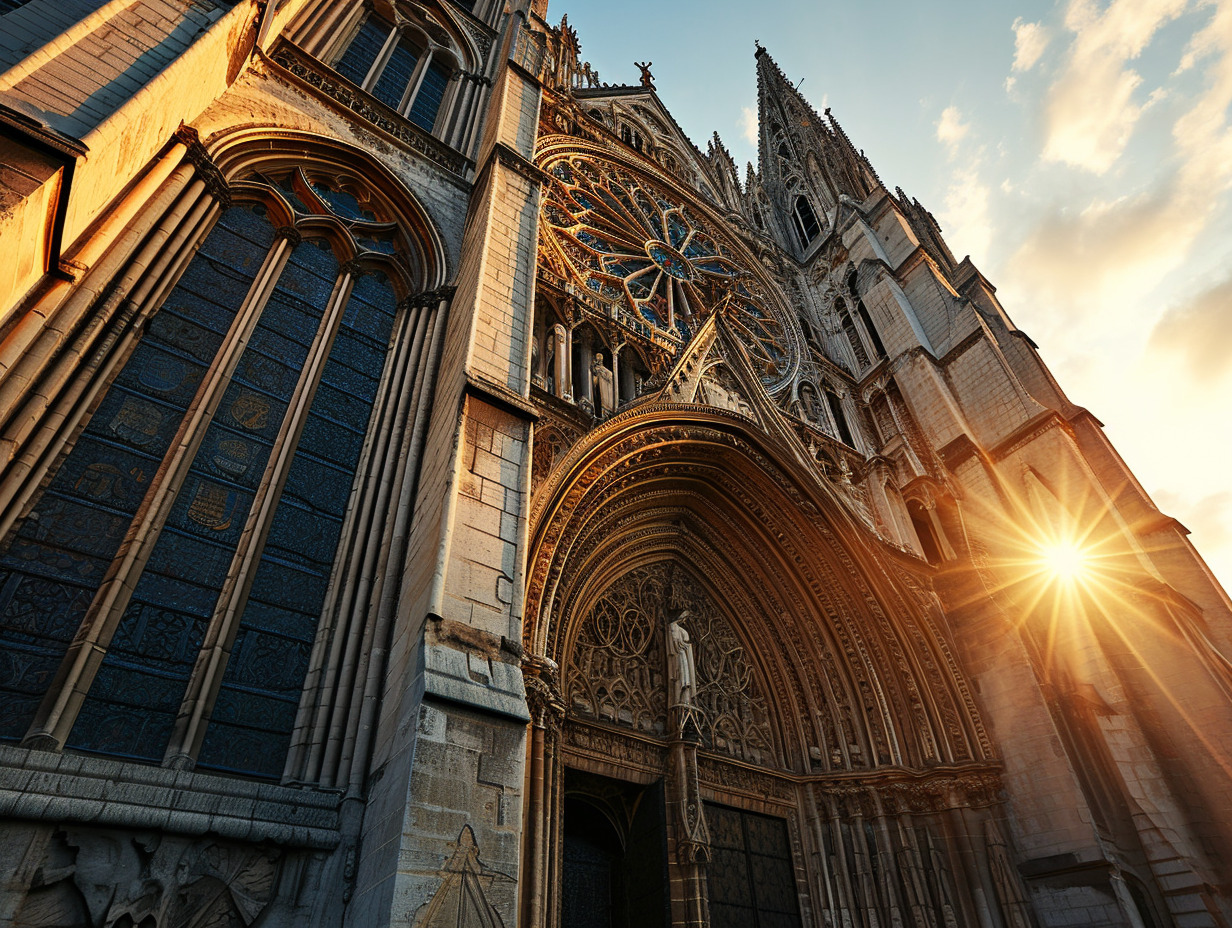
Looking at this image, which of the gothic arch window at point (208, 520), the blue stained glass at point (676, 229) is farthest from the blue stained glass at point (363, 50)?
the blue stained glass at point (676, 229)

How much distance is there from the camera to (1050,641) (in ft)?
30.7

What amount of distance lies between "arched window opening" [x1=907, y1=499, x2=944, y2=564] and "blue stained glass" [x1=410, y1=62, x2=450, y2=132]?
9723 millimetres

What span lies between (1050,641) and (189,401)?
10408 mm

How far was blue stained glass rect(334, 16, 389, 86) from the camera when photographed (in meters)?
9.62

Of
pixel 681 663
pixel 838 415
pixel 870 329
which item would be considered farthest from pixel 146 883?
pixel 870 329

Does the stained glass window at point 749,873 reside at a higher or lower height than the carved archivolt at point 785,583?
lower

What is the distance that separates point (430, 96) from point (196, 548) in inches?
337

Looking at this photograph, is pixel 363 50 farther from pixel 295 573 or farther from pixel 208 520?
pixel 295 573

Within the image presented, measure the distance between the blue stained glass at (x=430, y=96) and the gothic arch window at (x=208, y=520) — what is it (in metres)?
3.90

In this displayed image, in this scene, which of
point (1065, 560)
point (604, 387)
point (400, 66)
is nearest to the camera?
point (604, 387)

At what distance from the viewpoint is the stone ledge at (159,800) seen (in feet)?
10.6

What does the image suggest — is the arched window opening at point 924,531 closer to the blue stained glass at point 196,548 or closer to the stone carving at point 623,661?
the stone carving at point 623,661

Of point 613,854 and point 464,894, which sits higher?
point 613,854

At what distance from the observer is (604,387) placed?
872 centimetres
